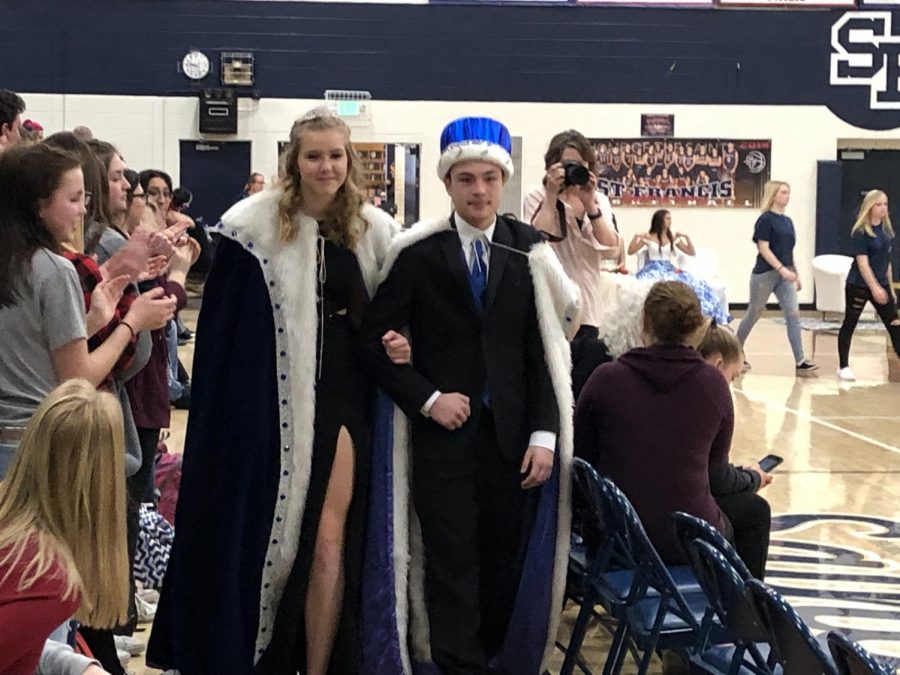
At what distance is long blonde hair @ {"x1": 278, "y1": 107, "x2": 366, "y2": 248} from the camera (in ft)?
10.5

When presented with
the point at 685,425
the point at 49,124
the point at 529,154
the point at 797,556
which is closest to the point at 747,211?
the point at 529,154

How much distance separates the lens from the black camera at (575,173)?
3930mm

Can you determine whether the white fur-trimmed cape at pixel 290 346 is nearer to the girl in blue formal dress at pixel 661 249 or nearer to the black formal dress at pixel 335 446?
the black formal dress at pixel 335 446

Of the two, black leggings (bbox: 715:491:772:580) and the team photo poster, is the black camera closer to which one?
black leggings (bbox: 715:491:772:580)

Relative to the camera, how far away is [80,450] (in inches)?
73.4

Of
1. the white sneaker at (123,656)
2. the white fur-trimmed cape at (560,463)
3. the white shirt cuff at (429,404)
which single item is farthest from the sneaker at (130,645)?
the white shirt cuff at (429,404)

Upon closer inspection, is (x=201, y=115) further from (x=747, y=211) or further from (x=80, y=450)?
(x=80, y=450)

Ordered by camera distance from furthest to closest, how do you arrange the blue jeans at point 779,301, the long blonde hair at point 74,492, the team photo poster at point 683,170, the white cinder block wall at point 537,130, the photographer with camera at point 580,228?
the team photo poster at point 683,170 < the white cinder block wall at point 537,130 < the blue jeans at point 779,301 < the photographer with camera at point 580,228 < the long blonde hair at point 74,492

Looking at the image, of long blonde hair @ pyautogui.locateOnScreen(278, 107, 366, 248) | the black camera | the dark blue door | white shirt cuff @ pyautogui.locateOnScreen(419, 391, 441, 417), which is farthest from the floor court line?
the dark blue door

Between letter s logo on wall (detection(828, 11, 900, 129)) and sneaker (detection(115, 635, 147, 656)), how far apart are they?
13.5 m

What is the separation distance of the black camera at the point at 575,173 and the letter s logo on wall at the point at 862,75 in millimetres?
12589

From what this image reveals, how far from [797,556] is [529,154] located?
35.4ft

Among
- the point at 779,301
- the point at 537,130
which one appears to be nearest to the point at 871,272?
the point at 779,301

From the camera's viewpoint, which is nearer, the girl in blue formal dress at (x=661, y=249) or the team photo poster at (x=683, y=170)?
the girl in blue formal dress at (x=661, y=249)
